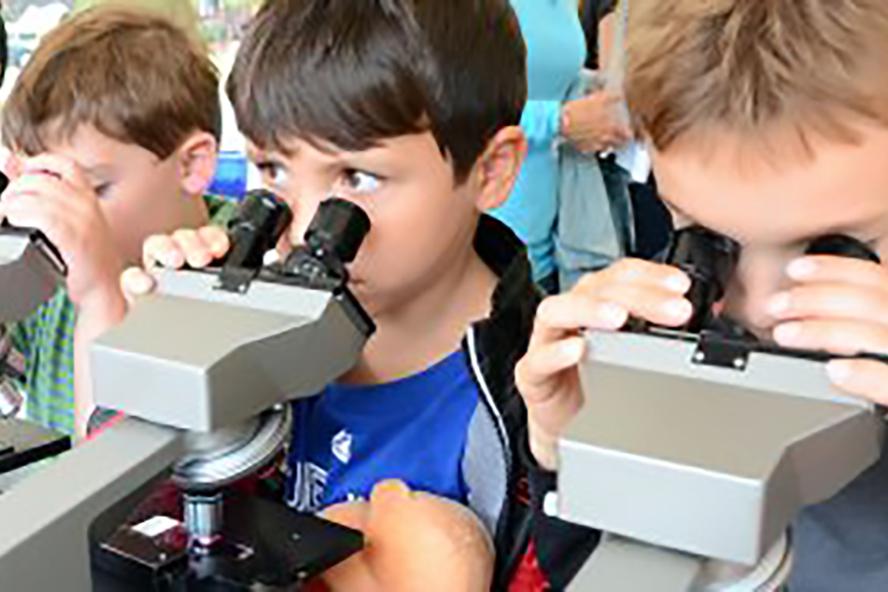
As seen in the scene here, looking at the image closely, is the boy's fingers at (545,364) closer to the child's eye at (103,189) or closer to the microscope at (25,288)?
the microscope at (25,288)

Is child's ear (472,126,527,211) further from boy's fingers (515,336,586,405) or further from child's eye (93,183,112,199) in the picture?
child's eye (93,183,112,199)

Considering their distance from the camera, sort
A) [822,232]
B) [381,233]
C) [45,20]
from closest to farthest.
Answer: [822,232] → [381,233] → [45,20]

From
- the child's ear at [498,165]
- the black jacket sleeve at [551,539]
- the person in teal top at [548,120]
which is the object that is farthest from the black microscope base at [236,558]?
the person in teal top at [548,120]

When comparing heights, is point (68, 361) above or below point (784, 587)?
below

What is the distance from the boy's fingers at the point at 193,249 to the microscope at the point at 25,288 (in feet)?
0.29

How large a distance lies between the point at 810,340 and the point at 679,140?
9.4 inches

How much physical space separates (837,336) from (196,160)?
116 centimetres

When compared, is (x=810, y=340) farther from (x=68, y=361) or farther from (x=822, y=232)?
(x=68, y=361)

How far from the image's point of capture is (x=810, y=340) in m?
0.53

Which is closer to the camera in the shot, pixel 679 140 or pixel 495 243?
pixel 679 140

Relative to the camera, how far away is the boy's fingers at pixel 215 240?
806 mm

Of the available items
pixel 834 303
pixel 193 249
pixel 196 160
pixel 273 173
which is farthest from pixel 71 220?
pixel 834 303

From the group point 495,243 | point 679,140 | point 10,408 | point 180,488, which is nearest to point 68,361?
point 10,408

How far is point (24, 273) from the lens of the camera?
814mm
